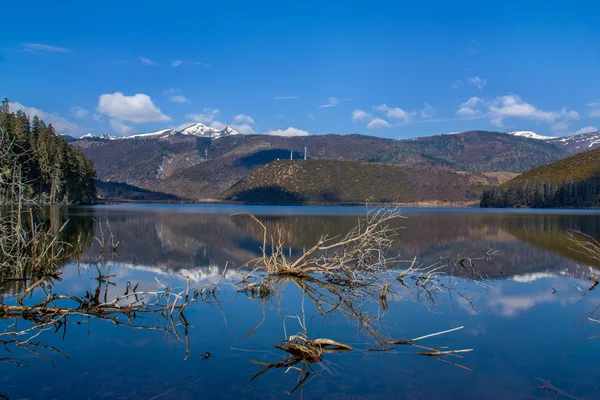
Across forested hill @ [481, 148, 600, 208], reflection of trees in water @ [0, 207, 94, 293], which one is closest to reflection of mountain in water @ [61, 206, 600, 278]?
reflection of trees in water @ [0, 207, 94, 293]

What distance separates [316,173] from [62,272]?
180228mm

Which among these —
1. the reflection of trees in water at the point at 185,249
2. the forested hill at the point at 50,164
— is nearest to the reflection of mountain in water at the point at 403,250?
the reflection of trees in water at the point at 185,249

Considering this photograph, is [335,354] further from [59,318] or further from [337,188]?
[337,188]

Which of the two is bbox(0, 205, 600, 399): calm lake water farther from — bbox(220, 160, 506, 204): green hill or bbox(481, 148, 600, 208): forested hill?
bbox(220, 160, 506, 204): green hill

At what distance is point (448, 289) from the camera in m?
14.5

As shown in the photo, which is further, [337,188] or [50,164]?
[337,188]

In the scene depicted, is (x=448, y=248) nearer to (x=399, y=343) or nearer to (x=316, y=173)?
(x=399, y=343)

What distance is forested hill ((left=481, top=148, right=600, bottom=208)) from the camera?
119250 millimetres

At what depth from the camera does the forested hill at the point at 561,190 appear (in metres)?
119

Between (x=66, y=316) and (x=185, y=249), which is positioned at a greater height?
(x=66, y=316)

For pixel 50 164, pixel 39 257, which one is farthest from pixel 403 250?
pixel 50 164

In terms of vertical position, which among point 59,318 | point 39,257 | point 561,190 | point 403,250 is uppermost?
point 561,190

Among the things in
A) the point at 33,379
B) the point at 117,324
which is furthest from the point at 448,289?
the point at 33,379

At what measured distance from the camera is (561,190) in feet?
407
